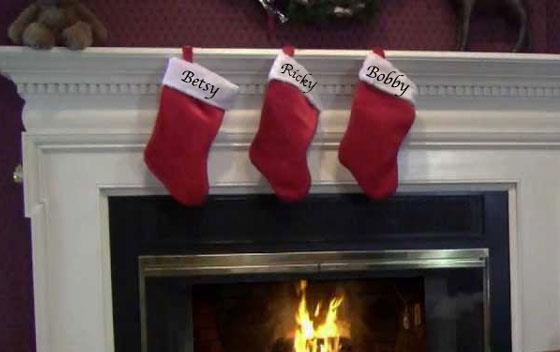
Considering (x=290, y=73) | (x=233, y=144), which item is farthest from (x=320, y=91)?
(x=233, y=144)

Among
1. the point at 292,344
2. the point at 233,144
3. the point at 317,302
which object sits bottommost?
the point at 292,344

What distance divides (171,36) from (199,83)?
22 cm

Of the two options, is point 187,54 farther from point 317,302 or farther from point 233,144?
point 317,302

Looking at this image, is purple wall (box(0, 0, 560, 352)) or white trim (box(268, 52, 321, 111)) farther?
purple wall (box(0, 0, 560, 352))

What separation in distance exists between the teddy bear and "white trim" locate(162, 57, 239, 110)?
0.66ft

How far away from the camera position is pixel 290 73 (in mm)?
1665

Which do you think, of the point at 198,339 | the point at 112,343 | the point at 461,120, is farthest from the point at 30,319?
the point at 461,120

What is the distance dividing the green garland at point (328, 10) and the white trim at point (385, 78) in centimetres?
17

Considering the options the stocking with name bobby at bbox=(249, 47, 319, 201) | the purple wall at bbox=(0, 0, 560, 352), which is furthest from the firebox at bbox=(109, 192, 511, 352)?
the purple wall at bbox=(0, 0, 560, 352)

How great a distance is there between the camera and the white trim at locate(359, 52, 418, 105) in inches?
66.7

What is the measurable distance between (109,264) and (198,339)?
398 mm

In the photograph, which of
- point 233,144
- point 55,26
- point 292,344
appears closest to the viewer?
point 55,26

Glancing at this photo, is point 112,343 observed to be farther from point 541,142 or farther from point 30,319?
point 541,142

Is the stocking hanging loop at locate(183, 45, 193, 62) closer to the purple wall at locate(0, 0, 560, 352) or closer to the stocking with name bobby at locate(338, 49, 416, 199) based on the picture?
the purple wall at locate(0, 0, 560, 352)
